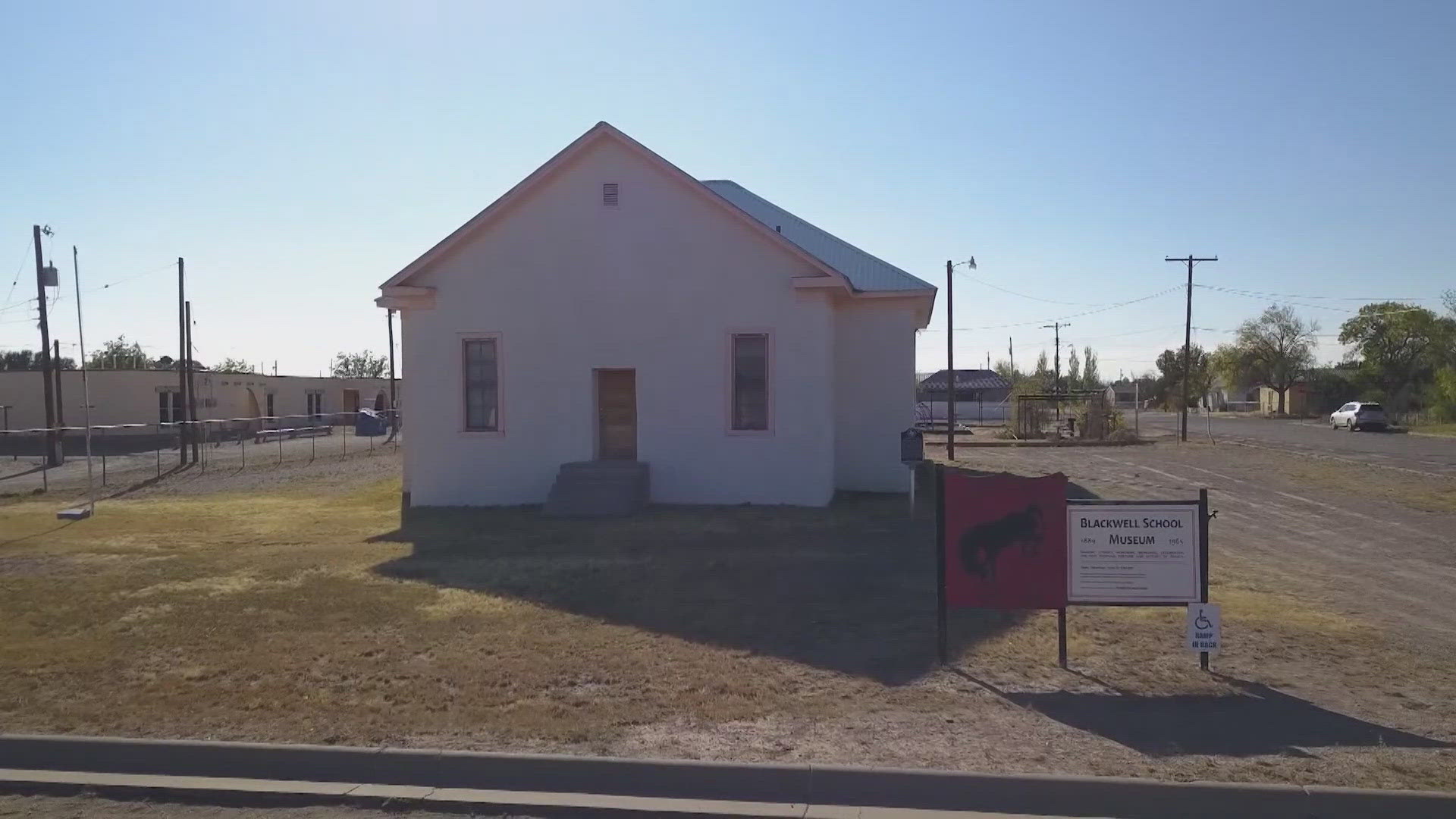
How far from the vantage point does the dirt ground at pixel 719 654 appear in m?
6.22

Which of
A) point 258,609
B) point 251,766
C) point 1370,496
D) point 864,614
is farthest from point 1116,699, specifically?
point 1370,496

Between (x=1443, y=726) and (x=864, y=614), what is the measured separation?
15.1 feet

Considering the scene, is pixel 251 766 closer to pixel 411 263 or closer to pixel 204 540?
pixel 204 540

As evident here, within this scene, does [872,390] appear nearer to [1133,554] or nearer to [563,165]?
[563,165]

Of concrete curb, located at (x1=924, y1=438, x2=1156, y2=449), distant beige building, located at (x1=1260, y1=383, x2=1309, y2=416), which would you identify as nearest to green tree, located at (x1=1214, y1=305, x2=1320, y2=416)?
distant beige building, located at (x1=1260, y1=383, x2=1309, y2=416)

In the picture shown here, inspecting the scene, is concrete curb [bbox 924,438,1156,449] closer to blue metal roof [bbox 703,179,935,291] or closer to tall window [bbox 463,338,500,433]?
blue metal roof [bbox 703,179,935,291]

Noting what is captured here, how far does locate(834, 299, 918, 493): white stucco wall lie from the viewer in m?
20.7

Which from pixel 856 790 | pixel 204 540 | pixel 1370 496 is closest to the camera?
pixel 856 790

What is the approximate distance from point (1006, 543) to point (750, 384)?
10.6 m

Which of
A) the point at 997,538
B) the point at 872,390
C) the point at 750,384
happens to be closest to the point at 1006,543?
the point at 997,538

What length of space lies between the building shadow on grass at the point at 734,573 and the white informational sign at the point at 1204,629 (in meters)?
1.77

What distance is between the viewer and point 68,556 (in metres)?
13.8

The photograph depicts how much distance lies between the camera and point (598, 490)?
687 inches

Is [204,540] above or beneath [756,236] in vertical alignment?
beneath
